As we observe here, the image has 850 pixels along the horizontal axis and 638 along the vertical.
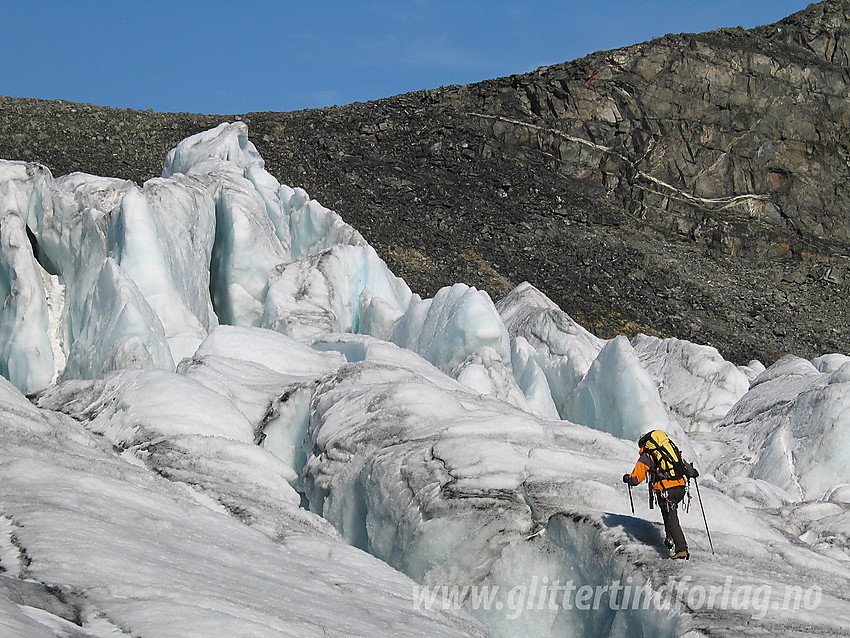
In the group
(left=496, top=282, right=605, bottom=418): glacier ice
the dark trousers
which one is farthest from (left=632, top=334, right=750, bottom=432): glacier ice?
the dark trousers

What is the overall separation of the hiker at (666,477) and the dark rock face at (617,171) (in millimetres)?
43329

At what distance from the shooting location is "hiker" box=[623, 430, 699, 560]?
7176mm

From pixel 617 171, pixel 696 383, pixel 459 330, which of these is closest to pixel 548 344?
pixel 696 383

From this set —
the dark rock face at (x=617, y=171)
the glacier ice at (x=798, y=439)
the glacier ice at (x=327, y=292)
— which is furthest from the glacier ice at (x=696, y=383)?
the dark rock face at (x=617, y=171)

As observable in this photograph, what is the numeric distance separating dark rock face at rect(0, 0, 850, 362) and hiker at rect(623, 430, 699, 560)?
43.3 m

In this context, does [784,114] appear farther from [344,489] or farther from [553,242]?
[344,489]

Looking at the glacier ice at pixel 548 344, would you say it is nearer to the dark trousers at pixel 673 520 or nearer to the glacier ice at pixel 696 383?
the glacier ice at pixel 696 383

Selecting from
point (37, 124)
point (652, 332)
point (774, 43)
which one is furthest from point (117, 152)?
point (774, 43)

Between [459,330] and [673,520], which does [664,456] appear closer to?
[673,520]

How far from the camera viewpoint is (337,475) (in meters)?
10.0

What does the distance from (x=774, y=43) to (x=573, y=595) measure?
77.5m

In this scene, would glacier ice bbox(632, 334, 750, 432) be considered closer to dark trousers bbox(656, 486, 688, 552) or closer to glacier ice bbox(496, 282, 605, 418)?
glacier ice bbox(496, 282, 605, 418)

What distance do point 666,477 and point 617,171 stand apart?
210 feet

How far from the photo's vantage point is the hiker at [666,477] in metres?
7.18
